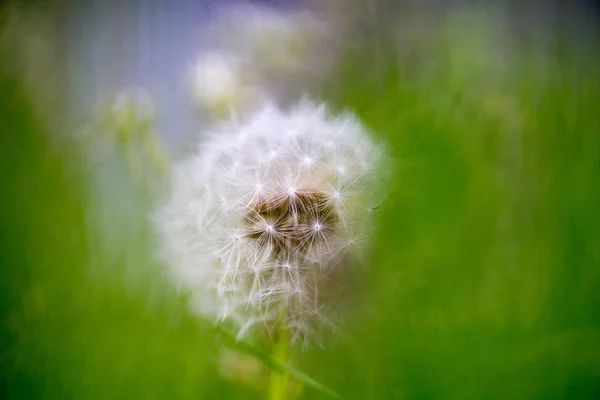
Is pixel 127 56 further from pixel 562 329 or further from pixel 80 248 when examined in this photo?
pixel 562 329

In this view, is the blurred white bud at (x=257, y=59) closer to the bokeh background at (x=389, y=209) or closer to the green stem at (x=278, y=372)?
the bokeh background at (x=389, y=209)

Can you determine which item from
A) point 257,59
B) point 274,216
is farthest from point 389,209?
point 257,59

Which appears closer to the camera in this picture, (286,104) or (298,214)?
(298,214)

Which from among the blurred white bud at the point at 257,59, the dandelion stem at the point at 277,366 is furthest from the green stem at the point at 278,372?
the blurred white bud at the point at 257,59

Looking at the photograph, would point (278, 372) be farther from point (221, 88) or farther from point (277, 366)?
point (221, 88)

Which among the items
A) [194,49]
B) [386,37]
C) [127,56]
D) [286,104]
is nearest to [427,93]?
[386,37]

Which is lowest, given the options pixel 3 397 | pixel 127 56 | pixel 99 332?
pixel 3 397
